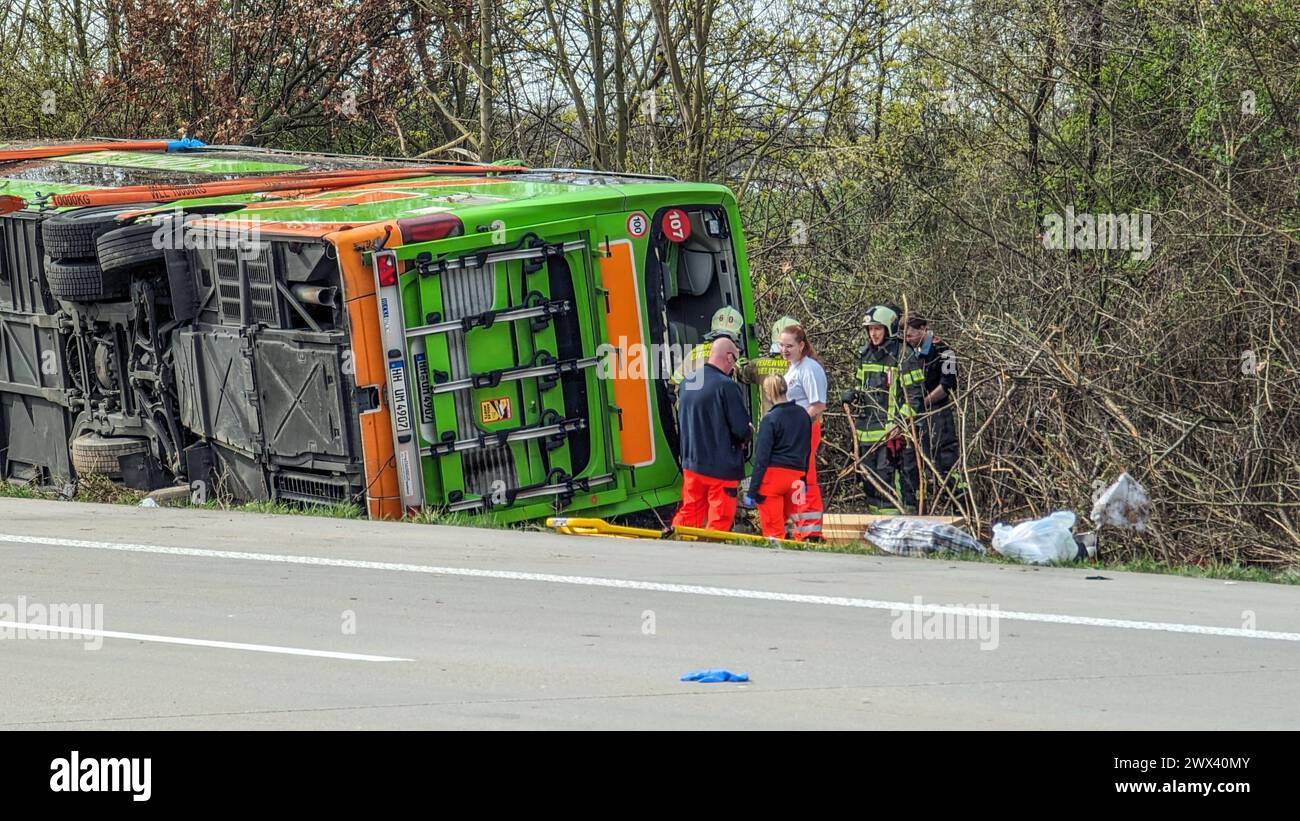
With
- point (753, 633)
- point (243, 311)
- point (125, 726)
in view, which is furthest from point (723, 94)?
point (125, 726)

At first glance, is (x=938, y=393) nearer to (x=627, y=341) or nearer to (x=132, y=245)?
(x=627, y=341)

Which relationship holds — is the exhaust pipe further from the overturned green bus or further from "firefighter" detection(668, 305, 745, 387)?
"firefighter" detection(668, 305, 745, 387)

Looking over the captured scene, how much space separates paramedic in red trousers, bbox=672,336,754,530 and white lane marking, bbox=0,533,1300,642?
2330 millimetres

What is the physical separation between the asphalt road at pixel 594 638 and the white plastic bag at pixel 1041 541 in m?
0.44

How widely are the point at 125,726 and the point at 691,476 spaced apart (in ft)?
18.8

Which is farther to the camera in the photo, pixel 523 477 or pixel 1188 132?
pixel 1188 132

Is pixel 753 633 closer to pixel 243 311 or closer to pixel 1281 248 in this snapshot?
pixel 243 311

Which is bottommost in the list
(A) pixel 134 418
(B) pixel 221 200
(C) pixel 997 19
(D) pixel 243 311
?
(A) pixel 134 418

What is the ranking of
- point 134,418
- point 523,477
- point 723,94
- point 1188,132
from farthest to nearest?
point 723,94, point 1188,132, point 134,418, point 523,477

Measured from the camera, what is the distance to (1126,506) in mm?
10047

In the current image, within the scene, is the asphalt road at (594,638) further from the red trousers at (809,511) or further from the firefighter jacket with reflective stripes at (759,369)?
the firefighter jacket with reflective stripes at (759,369)

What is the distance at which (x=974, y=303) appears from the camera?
14688 mm

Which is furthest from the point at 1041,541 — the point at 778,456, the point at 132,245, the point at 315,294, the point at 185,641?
the point at 132,245

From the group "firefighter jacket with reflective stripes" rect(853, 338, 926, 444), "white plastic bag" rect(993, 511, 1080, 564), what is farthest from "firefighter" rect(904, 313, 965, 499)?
"white plastic bag" rect(993, 511, 1080, 564)
